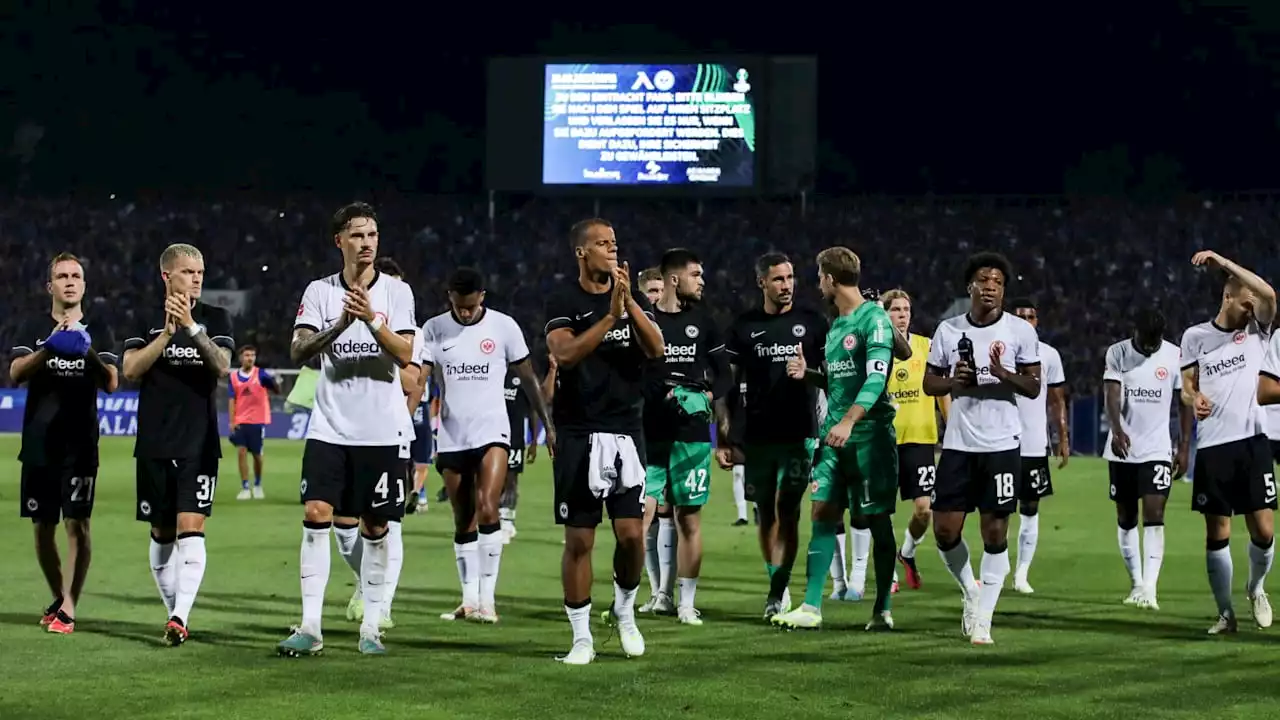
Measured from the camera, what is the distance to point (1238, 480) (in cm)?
1162

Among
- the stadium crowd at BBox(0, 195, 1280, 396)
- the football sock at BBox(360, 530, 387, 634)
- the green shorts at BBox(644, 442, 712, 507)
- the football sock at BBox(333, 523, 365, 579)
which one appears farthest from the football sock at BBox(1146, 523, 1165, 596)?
the stadium crowd at BBox(0, 195, 1280, 396)

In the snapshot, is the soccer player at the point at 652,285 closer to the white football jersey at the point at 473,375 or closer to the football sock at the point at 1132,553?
the white football jersey at the point at 473,375

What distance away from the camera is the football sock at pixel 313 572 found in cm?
1012

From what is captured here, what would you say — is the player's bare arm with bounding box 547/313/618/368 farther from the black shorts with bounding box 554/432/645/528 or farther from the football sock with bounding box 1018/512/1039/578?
the football sock with bounding box 1018/512/1039/578

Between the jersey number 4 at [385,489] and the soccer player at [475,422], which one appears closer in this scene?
the jersey number 4 at [385,489]

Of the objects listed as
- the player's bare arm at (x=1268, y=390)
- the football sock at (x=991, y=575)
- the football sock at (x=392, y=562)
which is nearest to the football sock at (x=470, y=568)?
the football sock at (x=392, y=562)

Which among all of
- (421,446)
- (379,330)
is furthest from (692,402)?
(421,446)

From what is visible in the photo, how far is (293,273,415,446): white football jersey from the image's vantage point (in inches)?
395

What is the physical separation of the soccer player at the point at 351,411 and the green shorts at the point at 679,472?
8.22ft

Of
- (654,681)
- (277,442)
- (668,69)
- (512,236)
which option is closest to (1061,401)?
(654,681)

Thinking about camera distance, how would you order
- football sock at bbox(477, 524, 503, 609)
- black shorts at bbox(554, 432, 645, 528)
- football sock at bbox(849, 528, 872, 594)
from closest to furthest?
black shorts at bbox(554, 432, 645, 528) → football sock at bbox(477, 524, 503, 609) → football sock at bbox(849, 528, 872, 594)

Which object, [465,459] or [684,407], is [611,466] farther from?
[465,459]

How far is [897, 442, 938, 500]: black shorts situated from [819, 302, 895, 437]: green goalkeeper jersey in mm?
2687

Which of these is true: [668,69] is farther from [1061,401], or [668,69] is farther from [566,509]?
[566,509]
